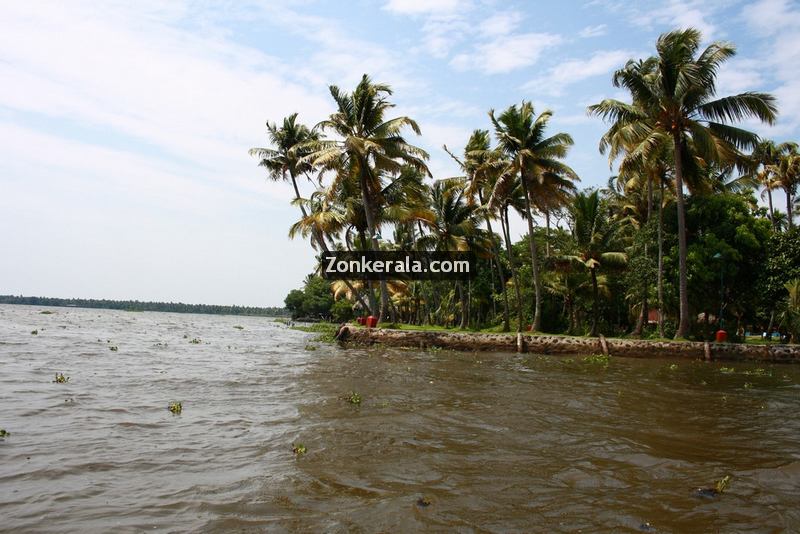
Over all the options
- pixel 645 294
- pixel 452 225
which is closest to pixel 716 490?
pixel 645 294

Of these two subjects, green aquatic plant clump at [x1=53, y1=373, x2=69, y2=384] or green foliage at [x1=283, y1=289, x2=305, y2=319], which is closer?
green aquatic plant clump at [x1=53, y1=373, x2=69, y2=384]

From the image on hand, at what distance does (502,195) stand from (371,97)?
8.93 meters

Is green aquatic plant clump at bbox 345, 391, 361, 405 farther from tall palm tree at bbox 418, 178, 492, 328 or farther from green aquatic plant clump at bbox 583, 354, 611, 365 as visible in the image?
tall palm tree at bbox 418, 178, 492, 328

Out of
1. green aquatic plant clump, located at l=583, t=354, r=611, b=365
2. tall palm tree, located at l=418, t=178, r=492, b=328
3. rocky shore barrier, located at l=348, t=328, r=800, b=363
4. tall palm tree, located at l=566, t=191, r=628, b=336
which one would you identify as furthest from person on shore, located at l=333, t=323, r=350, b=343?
tall palm tree, located at l=566, t=191, r=628, b=336

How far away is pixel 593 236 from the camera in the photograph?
99.2ft

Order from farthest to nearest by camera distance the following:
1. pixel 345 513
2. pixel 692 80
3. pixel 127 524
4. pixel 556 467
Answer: pixel 692 80 < pixel 556 467 < pixel 345 513 < pixel 127 524

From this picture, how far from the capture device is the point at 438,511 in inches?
184

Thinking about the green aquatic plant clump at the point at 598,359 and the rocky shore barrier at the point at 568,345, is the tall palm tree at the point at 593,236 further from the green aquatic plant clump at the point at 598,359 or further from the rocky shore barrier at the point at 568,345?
the green aquatic plant clump at the point at 598,359

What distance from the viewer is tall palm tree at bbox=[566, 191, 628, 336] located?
30333mm

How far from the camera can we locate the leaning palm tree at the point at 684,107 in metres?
21.8

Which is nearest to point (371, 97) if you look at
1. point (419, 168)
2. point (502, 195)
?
point (419, 168)

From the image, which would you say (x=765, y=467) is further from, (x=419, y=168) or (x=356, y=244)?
(x=356, y=244)

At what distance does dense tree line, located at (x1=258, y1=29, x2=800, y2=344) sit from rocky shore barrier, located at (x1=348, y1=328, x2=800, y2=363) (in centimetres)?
230

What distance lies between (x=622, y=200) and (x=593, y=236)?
669cm
